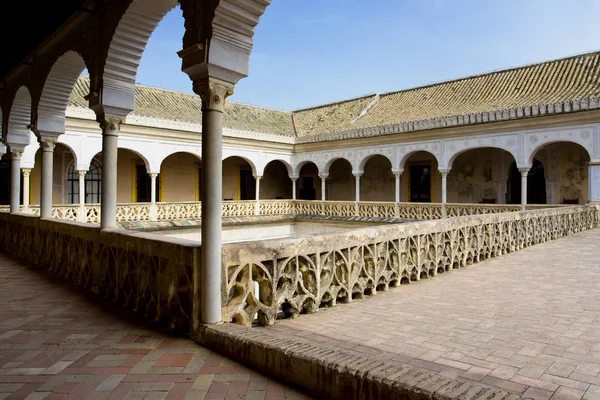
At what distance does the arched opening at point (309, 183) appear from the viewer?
83.3 feet

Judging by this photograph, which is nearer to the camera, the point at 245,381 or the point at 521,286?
the point at 245,381

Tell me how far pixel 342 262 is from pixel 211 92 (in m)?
2.29

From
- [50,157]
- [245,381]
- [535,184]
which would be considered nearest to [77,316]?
[245,381]

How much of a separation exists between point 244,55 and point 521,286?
4.34 meters

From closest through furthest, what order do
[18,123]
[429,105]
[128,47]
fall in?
[128,47]
[18,123]
[429,105]

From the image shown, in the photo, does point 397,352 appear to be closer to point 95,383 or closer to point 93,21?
point 95,383

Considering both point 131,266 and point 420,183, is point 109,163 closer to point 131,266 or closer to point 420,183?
point 131,266

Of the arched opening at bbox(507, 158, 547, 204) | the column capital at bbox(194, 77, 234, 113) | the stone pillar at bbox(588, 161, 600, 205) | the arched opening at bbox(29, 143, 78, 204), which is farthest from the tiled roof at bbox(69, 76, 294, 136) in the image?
the stone pillar at bbox(588, 161, 600, 205)

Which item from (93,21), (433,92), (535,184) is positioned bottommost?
(535,184)

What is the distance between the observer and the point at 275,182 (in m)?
25.9

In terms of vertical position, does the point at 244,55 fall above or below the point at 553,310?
above

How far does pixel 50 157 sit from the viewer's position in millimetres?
7781

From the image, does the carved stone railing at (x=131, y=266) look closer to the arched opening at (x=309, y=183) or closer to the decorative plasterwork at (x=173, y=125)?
the decorative plasterwork at (x=173, y=125)

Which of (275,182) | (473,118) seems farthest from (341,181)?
(473,118)
